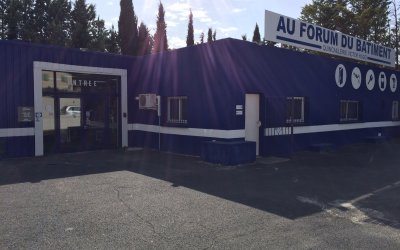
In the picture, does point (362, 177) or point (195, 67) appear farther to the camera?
point (195, 67)

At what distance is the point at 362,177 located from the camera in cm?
970

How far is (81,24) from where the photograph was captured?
1107 inches

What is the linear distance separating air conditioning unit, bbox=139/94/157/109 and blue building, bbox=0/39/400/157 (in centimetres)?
4

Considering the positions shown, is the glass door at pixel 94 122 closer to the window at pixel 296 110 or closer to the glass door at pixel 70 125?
the glass door at pixel 70 125

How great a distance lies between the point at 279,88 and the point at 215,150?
12.9ft

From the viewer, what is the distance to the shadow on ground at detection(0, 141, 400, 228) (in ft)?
23.4

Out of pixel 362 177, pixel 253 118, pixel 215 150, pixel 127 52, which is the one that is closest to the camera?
pixel 362 177

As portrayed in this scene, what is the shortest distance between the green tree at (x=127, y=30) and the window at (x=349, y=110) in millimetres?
20903

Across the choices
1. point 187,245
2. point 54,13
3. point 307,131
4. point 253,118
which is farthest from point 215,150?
point 54,13

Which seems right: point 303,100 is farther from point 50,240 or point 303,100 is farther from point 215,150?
point 50,240

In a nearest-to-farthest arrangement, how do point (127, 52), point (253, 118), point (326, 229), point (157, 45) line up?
point (326, 229)
point (253, 118)
point (127, 52)
point (157, 45)

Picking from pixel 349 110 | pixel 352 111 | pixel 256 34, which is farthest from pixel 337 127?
pixel 256 34

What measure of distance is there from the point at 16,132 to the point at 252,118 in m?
Result: 8.00

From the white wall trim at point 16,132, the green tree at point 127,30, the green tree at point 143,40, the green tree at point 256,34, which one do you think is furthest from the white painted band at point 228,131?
the green tree at point 256,34
